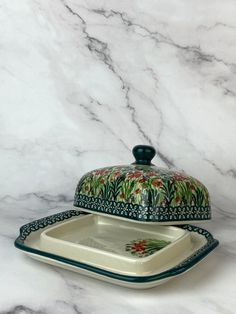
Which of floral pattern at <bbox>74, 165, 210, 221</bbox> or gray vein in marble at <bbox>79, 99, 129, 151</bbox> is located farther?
gray vein in marble at <bbox>79, 99, 129, 151</bbox>

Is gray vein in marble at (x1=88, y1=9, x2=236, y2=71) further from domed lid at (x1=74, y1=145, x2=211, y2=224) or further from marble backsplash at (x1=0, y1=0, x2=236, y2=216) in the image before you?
domed lid at (x1=74, y1=145, x2=211, y2=224)

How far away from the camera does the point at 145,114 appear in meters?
1.10

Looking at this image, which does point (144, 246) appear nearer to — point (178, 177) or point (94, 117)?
point (178, 177)

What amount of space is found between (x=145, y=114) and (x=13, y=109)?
296 millimetres

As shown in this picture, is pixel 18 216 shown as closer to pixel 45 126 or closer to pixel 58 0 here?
pixel 45 126

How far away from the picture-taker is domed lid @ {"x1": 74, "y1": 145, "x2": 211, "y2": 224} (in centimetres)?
75

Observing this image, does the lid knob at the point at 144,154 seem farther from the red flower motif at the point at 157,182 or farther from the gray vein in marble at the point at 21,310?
the gray vein in marble at the point at 21,310

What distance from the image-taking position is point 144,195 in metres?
0.75

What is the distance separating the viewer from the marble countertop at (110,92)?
42.0 inches

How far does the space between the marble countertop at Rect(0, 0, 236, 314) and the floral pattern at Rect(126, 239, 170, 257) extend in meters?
0.28

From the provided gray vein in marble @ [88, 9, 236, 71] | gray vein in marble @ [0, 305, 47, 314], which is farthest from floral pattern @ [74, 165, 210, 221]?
gray vein in marble @ [88, 9, 236, 71]

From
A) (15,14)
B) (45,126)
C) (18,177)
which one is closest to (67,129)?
(45,126)

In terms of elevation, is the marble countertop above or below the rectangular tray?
above

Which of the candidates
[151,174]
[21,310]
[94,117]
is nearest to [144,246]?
[151,174]
